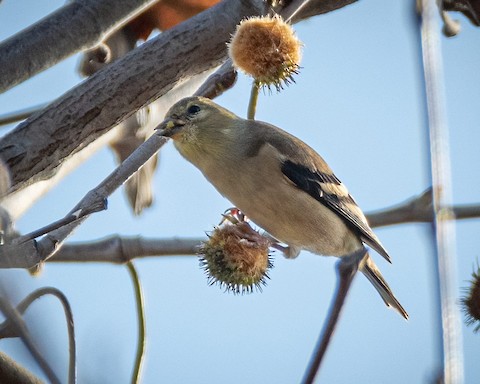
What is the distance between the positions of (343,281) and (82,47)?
2.57 metres

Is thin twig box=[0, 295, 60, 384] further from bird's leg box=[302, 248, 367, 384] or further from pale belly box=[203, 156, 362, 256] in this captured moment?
pale belly box=[203, 156, 362, 256]

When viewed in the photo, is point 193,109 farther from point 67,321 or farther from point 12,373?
point 12,373

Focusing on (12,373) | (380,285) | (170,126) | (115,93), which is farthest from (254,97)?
(380,285)

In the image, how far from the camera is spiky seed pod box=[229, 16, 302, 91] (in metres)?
2.93

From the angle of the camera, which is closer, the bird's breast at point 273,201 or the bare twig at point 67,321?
the bare twig at point 67,321

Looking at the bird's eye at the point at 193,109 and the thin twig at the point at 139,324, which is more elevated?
the bird's eye at the point at 193,109

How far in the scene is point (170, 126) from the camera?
3828mm

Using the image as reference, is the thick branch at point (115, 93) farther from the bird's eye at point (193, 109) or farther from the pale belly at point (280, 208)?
the pale belly at point (280, 208)

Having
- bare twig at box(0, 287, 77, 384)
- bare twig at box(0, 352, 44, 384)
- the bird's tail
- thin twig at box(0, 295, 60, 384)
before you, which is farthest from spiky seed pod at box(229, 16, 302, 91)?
thin twig at box(0, 295, 60, 384)

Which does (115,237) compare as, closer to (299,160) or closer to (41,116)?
(41,116)

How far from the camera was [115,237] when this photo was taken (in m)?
3.61

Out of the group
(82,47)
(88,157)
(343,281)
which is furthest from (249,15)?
(343,281)

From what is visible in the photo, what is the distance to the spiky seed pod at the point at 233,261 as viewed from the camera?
3.15 m

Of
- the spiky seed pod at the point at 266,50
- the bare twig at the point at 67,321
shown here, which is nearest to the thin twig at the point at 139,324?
the bare twig at the point at 67,321
